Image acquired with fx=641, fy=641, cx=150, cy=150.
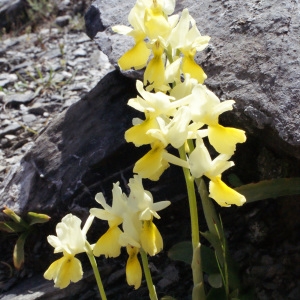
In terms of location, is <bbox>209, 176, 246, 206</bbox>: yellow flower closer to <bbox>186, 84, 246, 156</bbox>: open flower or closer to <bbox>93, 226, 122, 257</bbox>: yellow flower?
<bbox>186, 84, 246, 156</bbox>: open flower

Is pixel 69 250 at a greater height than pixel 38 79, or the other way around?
pixel 69 250

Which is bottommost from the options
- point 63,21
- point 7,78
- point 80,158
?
point 63,21

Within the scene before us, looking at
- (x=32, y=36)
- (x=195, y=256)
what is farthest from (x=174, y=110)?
(x=32, y=36)

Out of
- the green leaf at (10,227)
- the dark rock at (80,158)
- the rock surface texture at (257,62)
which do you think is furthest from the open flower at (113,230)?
the green leaf at (10,227)

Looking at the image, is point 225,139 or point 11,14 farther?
point 11,14

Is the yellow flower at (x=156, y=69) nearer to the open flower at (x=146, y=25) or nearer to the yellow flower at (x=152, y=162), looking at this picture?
the open flower at (x=146, y=25)

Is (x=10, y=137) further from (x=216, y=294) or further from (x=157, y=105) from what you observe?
(x=157, y=105)

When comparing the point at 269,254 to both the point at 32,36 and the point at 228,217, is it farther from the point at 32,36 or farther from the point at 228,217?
the point at 32,36

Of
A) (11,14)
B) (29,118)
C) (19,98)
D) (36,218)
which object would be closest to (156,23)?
(36,218)

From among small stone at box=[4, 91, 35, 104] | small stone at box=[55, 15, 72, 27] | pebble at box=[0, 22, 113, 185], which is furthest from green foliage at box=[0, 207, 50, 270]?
small stone at box=[55, 15, 72, 27]
